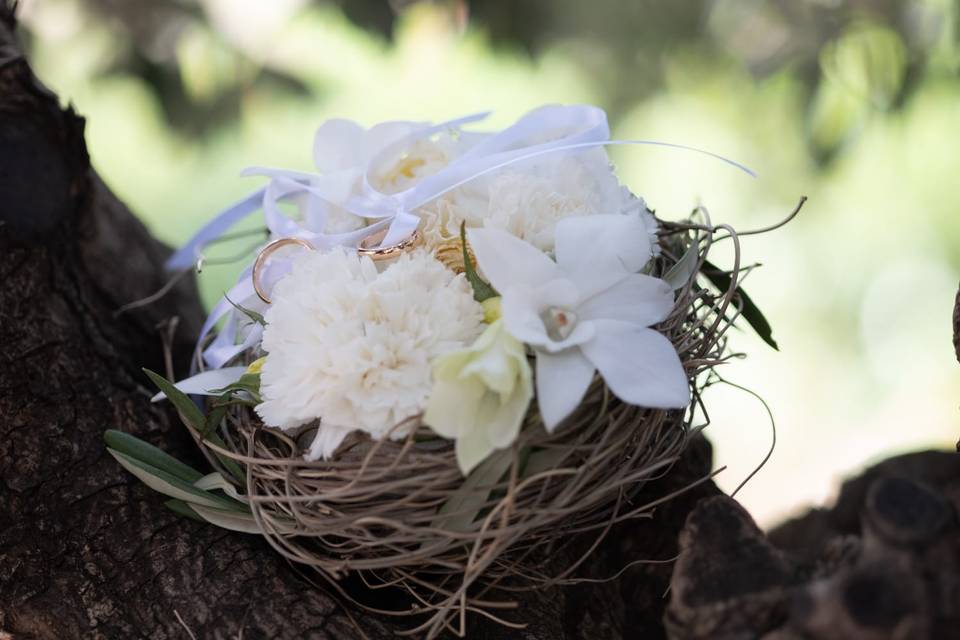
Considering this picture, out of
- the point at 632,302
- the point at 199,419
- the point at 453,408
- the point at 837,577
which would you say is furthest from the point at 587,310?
the point at 199,419

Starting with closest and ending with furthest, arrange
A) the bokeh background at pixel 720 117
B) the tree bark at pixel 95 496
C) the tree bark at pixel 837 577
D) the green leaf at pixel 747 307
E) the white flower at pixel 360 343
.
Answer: the tree bark at pixel 837 577 < the white flower at pixel 360 343 < the tree bark at pixel 95 496 < the green leaf at pixel 747 307 < the bokeh background at pixel 720 117

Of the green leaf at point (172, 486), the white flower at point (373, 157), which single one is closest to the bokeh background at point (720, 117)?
the white flower at point (373, 157)

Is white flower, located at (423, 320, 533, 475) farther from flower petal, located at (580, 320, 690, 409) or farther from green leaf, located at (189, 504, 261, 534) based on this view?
green leaf, located at (189, 504, 261, 534)

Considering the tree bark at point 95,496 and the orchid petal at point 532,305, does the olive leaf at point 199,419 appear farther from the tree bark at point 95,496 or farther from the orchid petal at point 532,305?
the orchid petal at point 532,305

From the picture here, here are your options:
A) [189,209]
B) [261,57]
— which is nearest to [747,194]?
[261,57]

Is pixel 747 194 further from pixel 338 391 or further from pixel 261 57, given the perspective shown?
pixel 338 391

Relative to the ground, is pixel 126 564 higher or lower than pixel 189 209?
higher

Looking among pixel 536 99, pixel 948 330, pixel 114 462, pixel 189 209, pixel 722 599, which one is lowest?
pixel 189 209

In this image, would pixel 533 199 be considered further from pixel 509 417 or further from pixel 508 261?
pixel 509 417
